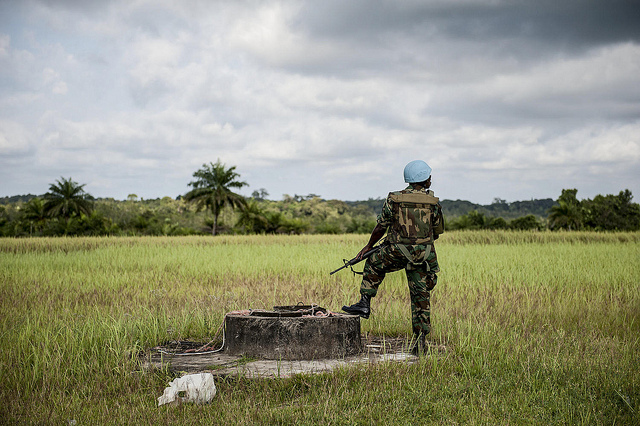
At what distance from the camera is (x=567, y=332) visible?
21.6ft

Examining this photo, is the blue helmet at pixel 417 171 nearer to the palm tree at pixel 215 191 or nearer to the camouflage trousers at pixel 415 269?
the camouflage trousers at pixel 415 269

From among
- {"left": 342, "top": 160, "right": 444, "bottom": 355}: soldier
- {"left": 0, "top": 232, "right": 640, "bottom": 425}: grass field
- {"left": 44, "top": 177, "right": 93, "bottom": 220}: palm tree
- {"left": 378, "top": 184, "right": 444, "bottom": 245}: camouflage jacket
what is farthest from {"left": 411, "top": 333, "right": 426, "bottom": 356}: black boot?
{"left": 44, "top": 177, "right": 93, "bottom": 220}: palm tree

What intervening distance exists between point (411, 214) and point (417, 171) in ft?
1.46

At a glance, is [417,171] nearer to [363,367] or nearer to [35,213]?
[363,367]

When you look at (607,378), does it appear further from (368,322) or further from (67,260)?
(67,260)

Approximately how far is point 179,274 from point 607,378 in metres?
9.18

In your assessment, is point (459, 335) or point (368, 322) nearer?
point (459, 335)

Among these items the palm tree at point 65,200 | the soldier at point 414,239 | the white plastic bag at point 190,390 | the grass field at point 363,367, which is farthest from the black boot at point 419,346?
the palm tree at point 65,200

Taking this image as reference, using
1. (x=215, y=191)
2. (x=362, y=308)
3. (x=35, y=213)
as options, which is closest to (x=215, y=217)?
(x=215, y=191)

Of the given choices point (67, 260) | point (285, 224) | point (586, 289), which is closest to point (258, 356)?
point (586, 289)

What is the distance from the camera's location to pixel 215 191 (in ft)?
136

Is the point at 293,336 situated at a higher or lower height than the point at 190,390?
higher

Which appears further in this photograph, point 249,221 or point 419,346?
point 249,221

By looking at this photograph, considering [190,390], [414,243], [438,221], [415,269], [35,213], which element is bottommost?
[190,390]
